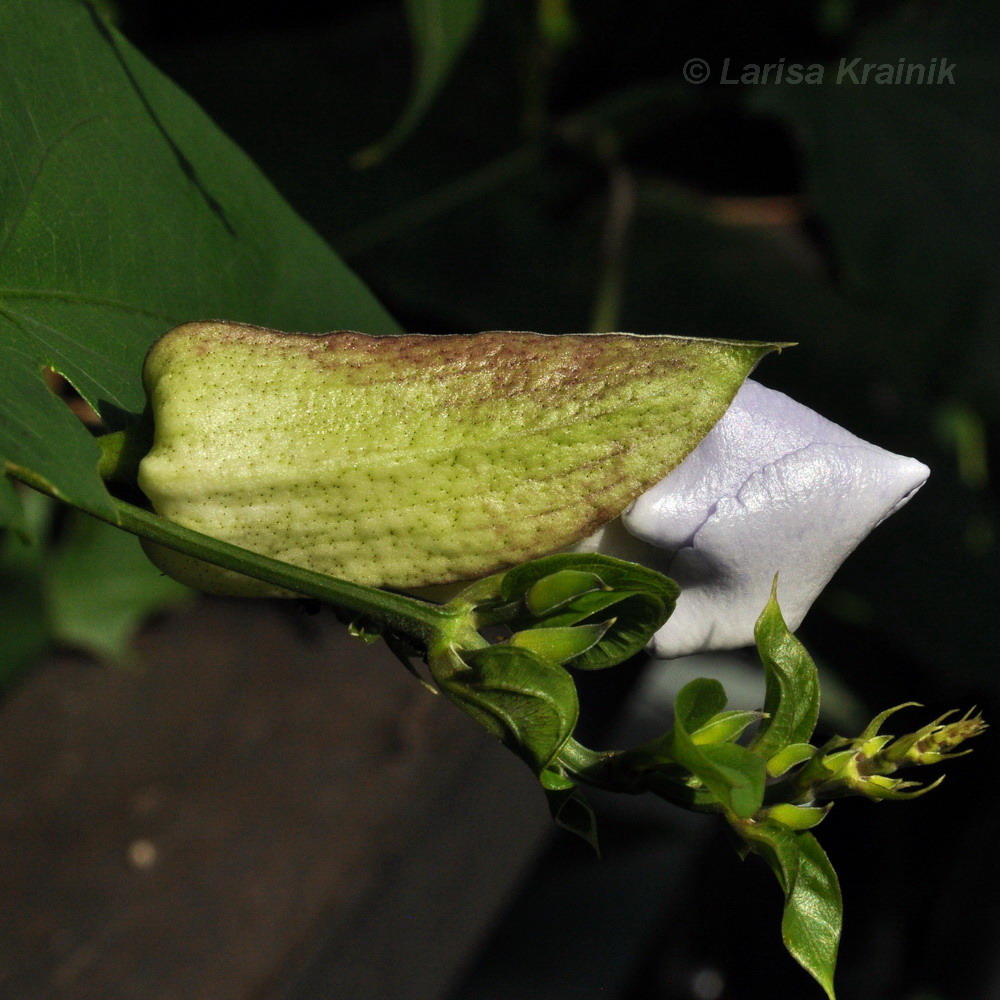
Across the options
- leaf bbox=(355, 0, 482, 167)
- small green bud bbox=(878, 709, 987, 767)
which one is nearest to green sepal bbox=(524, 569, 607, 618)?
small green bud bbox=(878, 709, 987, 767)

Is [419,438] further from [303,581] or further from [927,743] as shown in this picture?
[927,743]

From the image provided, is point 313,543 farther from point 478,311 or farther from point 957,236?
point 957,236

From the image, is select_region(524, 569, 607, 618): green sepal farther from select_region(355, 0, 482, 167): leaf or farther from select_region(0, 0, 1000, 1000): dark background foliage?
select_region(0, 0, 1000, 1000): dark background foliage

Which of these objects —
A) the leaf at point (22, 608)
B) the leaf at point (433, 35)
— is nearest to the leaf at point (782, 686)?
the leaf at point (433, 35)

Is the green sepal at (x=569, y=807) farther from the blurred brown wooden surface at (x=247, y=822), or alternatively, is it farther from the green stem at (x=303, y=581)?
the blurred brown wooden surface at (x=247, y=822)

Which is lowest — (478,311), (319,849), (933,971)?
(933,971)

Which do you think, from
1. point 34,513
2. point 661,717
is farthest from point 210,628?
point 661,717
